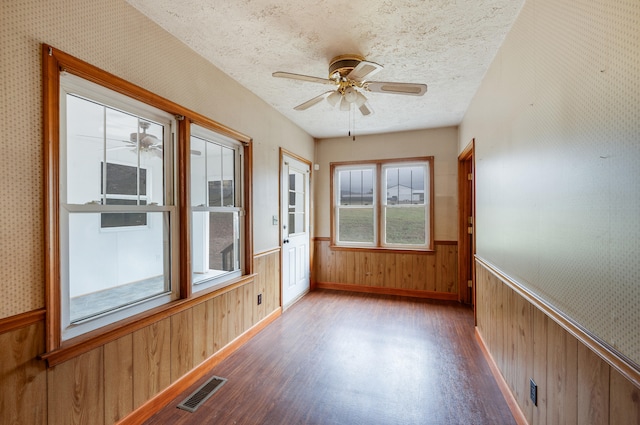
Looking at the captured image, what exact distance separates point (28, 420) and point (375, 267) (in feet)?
13.4

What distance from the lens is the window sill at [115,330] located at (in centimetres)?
142

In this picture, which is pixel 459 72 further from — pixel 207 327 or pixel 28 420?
pixel 28 420

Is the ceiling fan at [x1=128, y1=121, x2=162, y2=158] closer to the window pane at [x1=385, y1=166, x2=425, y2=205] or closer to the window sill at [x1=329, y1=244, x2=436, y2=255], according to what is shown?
the window sill at [x1=329, y1=244, x2=436, y2=255]

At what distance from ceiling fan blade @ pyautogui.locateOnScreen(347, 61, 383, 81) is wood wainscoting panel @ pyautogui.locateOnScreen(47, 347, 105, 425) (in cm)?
238

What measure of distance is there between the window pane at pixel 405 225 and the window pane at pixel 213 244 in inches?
105

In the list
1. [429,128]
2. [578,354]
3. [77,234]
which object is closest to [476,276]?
[578,354]

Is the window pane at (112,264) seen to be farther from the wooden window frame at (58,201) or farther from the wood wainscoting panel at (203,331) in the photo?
the wood wainscoting panel at (203,331)

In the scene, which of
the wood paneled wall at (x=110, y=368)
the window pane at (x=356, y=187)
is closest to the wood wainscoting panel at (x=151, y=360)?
the wood paneled wall at (x=110, y=368)

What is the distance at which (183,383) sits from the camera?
2.17 metres

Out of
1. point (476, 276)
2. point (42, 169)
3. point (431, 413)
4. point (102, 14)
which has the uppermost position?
point (102, 14)

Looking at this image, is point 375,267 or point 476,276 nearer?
point 476,276

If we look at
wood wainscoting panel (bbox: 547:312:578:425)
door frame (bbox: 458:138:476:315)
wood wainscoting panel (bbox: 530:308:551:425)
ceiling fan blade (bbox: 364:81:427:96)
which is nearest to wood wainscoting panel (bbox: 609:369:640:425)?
wood wainscoting panel (bbox: 547:312:578:425)

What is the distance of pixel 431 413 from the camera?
6.31ft

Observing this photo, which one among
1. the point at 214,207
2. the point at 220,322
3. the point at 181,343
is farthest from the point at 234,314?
the point at 214,207
